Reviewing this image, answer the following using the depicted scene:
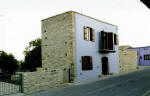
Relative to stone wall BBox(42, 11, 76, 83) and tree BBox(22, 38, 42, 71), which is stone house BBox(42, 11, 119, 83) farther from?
tree BBox(22, 38, 42, 71)

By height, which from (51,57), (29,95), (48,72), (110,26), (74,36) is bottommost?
(29,95)

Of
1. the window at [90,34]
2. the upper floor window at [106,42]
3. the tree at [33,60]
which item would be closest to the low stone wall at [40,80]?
the window at [90,34]

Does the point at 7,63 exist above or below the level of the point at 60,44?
below

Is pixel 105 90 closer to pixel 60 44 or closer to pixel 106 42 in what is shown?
pixel 60 44

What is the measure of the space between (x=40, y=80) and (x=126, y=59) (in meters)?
18.2

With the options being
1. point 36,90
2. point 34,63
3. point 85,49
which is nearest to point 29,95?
point 36,90

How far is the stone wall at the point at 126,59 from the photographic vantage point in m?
24.3

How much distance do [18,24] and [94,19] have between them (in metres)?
9.85

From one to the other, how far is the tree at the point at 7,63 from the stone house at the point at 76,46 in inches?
458

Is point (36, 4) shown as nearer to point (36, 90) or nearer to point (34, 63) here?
point (36, 90)

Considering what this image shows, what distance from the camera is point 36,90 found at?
11008 mm

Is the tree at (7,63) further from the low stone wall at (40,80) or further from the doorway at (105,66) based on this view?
the low stone wall at (40,80)

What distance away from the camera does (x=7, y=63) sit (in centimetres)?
2664

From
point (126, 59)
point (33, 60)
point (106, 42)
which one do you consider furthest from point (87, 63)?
point (33, 60)
